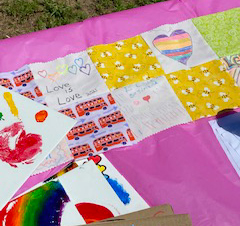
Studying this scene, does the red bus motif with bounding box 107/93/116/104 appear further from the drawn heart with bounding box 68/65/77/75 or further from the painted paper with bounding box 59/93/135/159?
the drawn heart with bounding box 68/65/77/75

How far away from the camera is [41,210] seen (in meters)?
1.12

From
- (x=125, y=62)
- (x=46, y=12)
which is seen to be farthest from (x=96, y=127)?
(x=46, y=12)

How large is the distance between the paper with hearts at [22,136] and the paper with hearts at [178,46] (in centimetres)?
42

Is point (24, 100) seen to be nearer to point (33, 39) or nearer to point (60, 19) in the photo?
point (33, 39)

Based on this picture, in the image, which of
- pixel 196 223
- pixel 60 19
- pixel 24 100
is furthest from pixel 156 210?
pixel 60 19

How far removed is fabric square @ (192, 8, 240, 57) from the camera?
154 cm

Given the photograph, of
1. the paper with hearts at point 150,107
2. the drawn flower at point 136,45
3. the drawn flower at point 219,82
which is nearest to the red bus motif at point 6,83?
the paper with hearts at point 150,107

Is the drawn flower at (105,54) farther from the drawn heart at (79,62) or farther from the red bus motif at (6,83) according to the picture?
the red bus motif at (6,83)

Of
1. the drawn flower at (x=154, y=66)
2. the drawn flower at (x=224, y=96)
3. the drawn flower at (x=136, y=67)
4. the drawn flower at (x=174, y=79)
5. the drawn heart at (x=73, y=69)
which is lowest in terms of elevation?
the drawn flower at (x=224, y=96)

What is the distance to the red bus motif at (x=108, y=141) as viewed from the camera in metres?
1.29

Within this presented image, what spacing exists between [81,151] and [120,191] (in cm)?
18

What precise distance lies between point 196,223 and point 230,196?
13cm

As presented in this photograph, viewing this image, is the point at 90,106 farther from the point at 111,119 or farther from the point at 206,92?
the point at 206,92

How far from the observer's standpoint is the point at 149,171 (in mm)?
1247
